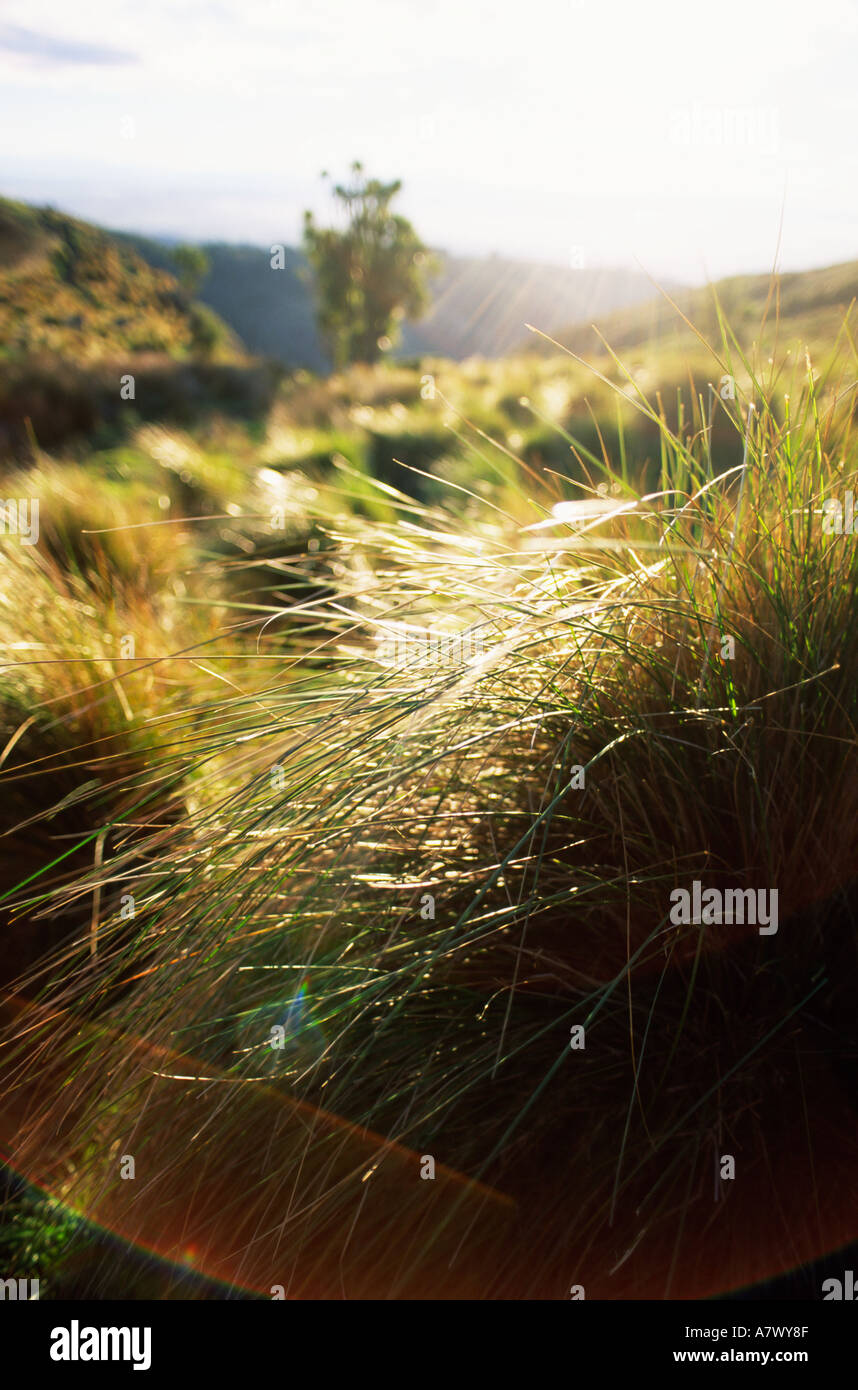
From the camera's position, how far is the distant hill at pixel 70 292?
13.6 metres

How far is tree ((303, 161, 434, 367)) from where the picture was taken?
42.2 m

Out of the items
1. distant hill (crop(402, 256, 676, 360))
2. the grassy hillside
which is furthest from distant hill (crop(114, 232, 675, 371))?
the grassy hillside

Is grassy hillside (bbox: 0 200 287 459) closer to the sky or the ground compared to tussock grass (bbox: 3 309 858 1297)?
closer to the sky

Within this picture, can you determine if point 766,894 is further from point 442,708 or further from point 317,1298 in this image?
point 317,1298

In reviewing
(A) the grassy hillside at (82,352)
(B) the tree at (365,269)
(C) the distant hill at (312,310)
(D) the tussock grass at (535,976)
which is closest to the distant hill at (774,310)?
(D) the tussock grass at (535,976)

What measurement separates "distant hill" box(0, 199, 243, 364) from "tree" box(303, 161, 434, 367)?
1841cm

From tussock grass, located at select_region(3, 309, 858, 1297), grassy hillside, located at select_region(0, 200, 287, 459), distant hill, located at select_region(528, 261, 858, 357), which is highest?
grassy hillside, located at select_region(0, 200, 287, 459)

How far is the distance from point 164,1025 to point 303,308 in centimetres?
7410

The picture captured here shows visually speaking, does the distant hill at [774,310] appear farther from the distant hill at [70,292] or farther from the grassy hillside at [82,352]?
the distant hill at [70,292]

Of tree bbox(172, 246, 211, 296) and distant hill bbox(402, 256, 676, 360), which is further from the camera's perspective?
tree bbox(172, 246, 211, 296)

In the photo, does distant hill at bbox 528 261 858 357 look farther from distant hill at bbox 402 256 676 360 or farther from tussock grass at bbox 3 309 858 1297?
distant hill at bbox 402 256 676 360

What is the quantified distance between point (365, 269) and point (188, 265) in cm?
1190

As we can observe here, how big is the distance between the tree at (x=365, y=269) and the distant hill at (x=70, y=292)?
18414 mm
